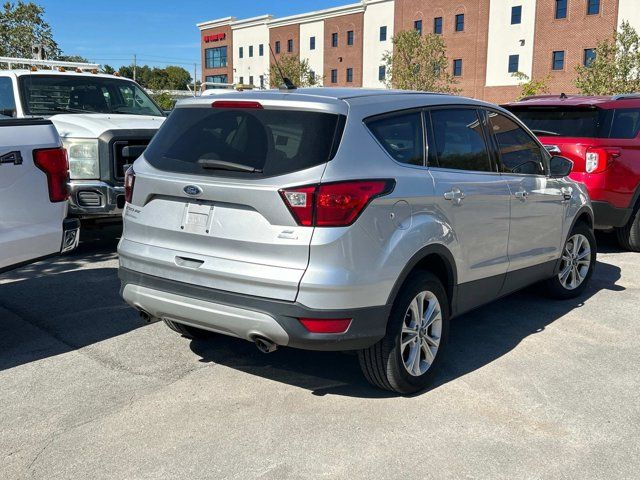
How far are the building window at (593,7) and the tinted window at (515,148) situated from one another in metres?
49.5

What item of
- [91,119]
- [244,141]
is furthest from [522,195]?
[91,119]

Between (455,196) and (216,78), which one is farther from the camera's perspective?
(216,78)

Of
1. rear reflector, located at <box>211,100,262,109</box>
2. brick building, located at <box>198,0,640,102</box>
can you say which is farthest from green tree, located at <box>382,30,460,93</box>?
rear reflector, located at <box>211,100,262,109</box>

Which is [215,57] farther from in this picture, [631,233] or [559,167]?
[559,167]

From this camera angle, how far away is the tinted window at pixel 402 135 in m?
3.90

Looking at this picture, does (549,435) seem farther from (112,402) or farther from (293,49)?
(293,49)

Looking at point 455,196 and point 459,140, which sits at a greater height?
point 459,140

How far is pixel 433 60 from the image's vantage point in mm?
48500

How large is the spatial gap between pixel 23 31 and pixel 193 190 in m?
25.9

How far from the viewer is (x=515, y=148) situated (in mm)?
5348

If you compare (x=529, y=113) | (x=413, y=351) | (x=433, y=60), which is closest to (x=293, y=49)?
(x=433, y=60)

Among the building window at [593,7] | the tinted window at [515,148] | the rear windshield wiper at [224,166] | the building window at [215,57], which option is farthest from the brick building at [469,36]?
the rear windshield wiper at [224,166]

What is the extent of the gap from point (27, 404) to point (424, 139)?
2.91 m

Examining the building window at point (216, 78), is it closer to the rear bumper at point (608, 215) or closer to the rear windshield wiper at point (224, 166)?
the rear bumper at point (608, 215)
